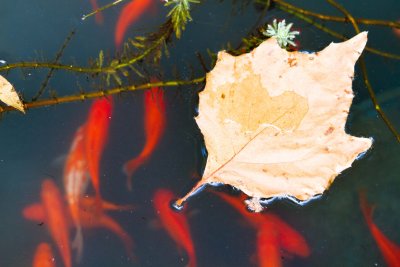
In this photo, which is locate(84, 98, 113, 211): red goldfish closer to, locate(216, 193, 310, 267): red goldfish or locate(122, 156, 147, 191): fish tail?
locate(122, 156, 147, 191): fish tail

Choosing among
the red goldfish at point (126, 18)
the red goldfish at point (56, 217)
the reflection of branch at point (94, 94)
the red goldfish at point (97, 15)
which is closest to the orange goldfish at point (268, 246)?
the reflection of branch at point (94, 94)

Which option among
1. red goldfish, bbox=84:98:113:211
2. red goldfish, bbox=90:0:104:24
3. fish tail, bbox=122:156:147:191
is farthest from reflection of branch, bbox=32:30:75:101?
fish tail, bbox=122:156:147:191

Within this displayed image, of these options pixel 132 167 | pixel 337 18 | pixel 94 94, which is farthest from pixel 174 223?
pixel 337 18

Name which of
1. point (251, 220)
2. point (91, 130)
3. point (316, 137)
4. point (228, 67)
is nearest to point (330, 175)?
point (316, 137)

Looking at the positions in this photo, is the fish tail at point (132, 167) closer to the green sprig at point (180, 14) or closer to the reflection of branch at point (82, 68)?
the reflection of branch at point (82, 68)

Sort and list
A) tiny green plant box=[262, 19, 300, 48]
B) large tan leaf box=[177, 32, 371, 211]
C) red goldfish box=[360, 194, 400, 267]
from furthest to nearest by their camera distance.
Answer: red goldfish box=[360, 194, 400, 267] < tiny green plant box=[262, 19, 300, 48] < large tan leaf box=[177, 32, 371, 211]

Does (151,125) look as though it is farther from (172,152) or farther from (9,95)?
(9,95)
